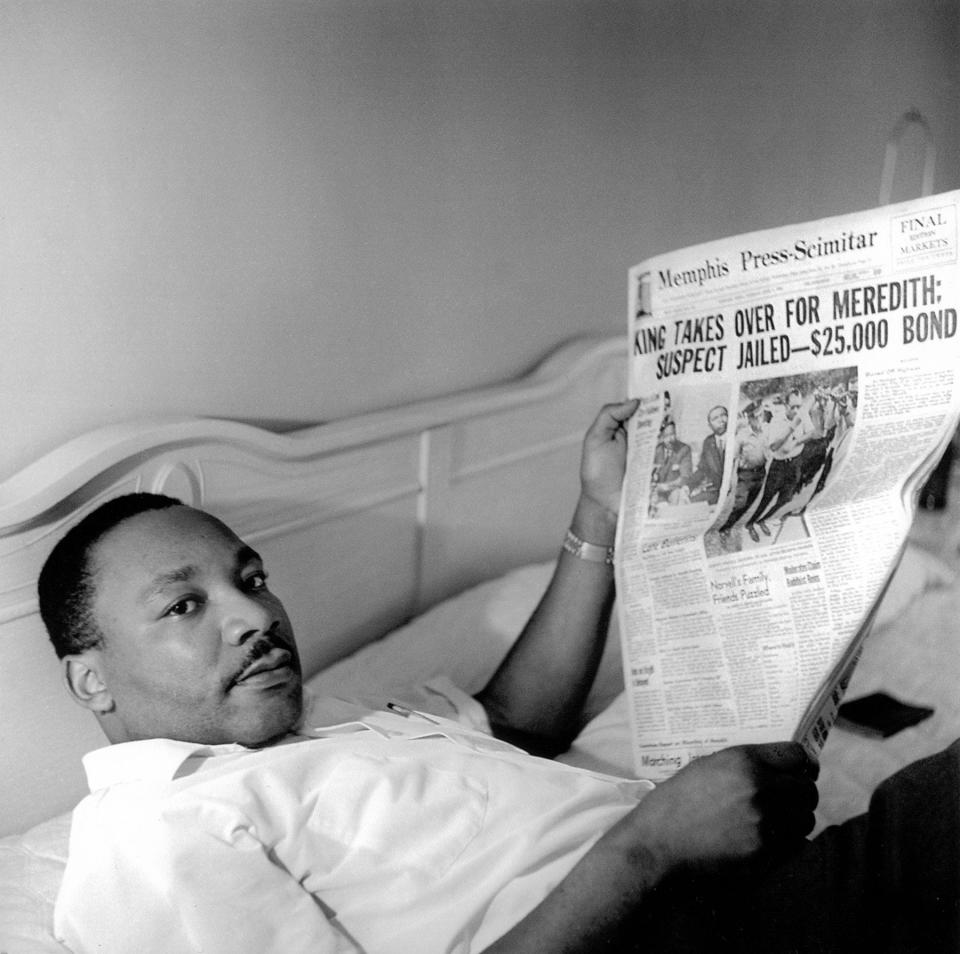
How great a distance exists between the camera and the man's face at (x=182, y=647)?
2.42 ft

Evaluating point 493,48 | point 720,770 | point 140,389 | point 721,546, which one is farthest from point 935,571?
point 140,389

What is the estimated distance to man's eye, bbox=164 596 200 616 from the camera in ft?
2.44

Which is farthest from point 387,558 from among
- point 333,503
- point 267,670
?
point 267,670

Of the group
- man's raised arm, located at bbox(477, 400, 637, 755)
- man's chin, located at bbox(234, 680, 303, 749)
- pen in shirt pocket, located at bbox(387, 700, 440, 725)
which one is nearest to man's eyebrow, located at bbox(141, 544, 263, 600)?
man's chin, located at bbox(234, 680, 303, 749)

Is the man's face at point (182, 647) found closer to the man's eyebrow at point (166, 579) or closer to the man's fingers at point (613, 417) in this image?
the man's eyebrow at point (166, 579)

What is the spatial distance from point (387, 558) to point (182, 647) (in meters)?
0.41

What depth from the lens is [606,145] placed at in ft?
4.39

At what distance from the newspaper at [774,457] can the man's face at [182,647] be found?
317 mm

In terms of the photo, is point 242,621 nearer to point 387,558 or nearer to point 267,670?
point 267,670

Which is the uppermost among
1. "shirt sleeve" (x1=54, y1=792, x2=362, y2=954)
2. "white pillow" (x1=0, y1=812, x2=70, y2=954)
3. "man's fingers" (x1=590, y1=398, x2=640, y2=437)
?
"man's fingers" (x1=590, y1=398, x2=640, y2=437)

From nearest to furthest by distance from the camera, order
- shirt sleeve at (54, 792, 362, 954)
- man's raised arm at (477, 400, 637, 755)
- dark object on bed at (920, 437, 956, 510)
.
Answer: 1. shirt sleeve at (54, 792, 362, 954)
2. man's raised arm at (477, 400, 637, 755)
3. dark object on bed at (920, 437, 956, 510)

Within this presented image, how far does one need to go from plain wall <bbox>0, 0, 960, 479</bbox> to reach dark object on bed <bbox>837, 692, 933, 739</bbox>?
564 millimetres

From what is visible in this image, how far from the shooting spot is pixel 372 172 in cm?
106

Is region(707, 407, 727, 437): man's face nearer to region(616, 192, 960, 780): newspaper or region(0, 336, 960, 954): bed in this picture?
region(616, 192, 960, 780): newspaper
